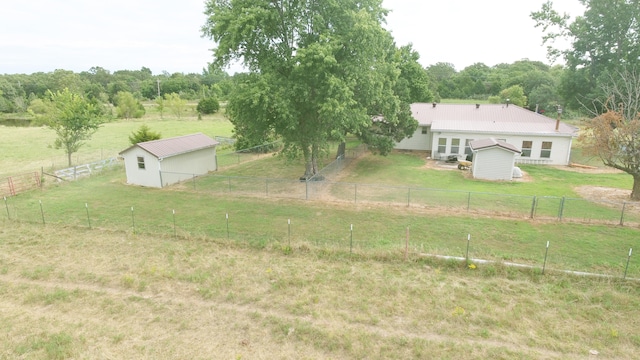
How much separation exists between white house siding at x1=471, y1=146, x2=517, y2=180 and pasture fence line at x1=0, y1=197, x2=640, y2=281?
34.4ft

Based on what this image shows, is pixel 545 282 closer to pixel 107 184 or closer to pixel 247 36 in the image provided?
pixel 247 36

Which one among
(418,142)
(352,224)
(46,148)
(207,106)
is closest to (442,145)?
(418,142)

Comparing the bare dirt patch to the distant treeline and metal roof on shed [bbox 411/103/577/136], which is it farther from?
the distant treeline

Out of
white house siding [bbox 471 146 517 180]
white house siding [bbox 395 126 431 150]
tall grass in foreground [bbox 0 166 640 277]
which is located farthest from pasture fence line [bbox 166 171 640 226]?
white house siding [bbox 395 126 431 150]

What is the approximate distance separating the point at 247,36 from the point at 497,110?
25.7m

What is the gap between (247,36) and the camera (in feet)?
60.5

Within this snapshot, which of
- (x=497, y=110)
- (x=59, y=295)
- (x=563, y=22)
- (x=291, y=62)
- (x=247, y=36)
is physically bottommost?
(x=59, y=295)

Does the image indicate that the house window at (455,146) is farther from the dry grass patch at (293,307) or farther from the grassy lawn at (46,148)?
the grassy lawn at (46,148)

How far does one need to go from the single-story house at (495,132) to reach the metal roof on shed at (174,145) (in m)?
18.6

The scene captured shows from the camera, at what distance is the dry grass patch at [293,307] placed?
7.80 metres

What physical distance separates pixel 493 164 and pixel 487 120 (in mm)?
10222

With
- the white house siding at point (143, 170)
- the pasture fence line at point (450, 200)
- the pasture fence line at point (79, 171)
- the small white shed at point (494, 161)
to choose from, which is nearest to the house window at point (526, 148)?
the small white shed at point (494, 161)

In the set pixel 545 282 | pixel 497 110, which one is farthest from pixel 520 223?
pixel 497 110

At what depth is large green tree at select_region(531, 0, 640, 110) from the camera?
30.8m
